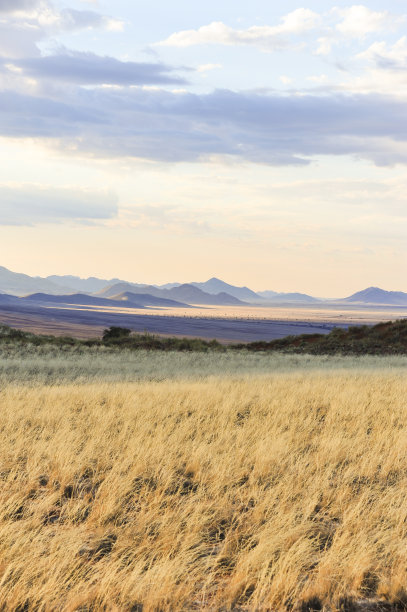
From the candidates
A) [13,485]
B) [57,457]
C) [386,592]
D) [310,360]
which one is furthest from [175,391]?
[310,360]

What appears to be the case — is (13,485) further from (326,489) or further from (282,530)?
(326,489)

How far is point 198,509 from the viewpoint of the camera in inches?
219

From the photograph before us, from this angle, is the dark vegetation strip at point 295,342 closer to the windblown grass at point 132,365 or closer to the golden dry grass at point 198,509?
the windblown grass at point 132,365

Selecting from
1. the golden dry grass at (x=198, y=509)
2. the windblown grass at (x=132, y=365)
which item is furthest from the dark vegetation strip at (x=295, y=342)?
the golden dry grass at (x=198, y=509)

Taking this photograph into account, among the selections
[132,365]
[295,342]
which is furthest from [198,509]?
[295,342]

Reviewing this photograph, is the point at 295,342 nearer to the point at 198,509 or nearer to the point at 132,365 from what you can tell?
the point at 132,365

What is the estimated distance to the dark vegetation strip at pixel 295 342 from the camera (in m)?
37.9

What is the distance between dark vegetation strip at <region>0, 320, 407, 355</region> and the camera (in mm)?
37938

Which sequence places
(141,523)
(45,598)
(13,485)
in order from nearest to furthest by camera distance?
1. (45,598)
2. (141,523)
3. (13,485)

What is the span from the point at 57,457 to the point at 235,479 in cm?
247

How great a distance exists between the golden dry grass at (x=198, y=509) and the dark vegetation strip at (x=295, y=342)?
91.5 ft

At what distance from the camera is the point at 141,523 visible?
528 cm

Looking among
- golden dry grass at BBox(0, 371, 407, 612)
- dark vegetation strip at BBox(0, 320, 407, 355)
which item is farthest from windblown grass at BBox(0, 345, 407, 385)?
golden dry grass at BBox(0, 371, 407, 612)

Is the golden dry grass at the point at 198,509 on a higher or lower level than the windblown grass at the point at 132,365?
higher
